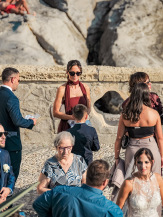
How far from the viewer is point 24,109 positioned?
7.45m

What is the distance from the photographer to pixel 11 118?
183 inches

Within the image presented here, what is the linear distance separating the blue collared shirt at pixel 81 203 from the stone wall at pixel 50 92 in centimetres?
432

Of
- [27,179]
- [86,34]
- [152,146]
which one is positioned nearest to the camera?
[152,146]

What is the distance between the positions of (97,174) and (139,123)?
1.48 metres

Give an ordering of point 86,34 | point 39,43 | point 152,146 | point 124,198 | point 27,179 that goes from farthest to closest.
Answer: point 86,34 < point 39,43 < point 27,179 < point 152,146 < point 124,198

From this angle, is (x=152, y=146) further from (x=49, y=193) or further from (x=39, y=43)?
(x=39, y=43)

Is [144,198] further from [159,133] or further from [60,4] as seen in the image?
[60,4]

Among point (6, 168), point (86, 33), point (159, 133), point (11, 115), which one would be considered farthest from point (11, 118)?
point (86, 33)

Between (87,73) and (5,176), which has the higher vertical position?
→ (87,73)

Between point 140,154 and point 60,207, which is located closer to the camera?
point 60,207

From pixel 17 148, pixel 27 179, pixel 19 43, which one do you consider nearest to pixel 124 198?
pixel 17 148

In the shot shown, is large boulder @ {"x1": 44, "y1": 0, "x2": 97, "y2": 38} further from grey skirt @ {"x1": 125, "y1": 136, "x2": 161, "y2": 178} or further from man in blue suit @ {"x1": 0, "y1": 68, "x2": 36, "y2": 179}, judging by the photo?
grey skirt @ {"x1": 125, "y1": 136, "x2": 161, "y2": 178}

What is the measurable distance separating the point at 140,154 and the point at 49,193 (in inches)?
41.5

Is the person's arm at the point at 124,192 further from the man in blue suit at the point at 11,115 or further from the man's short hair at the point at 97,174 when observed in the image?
the man in blue suit at the point at 11,115
